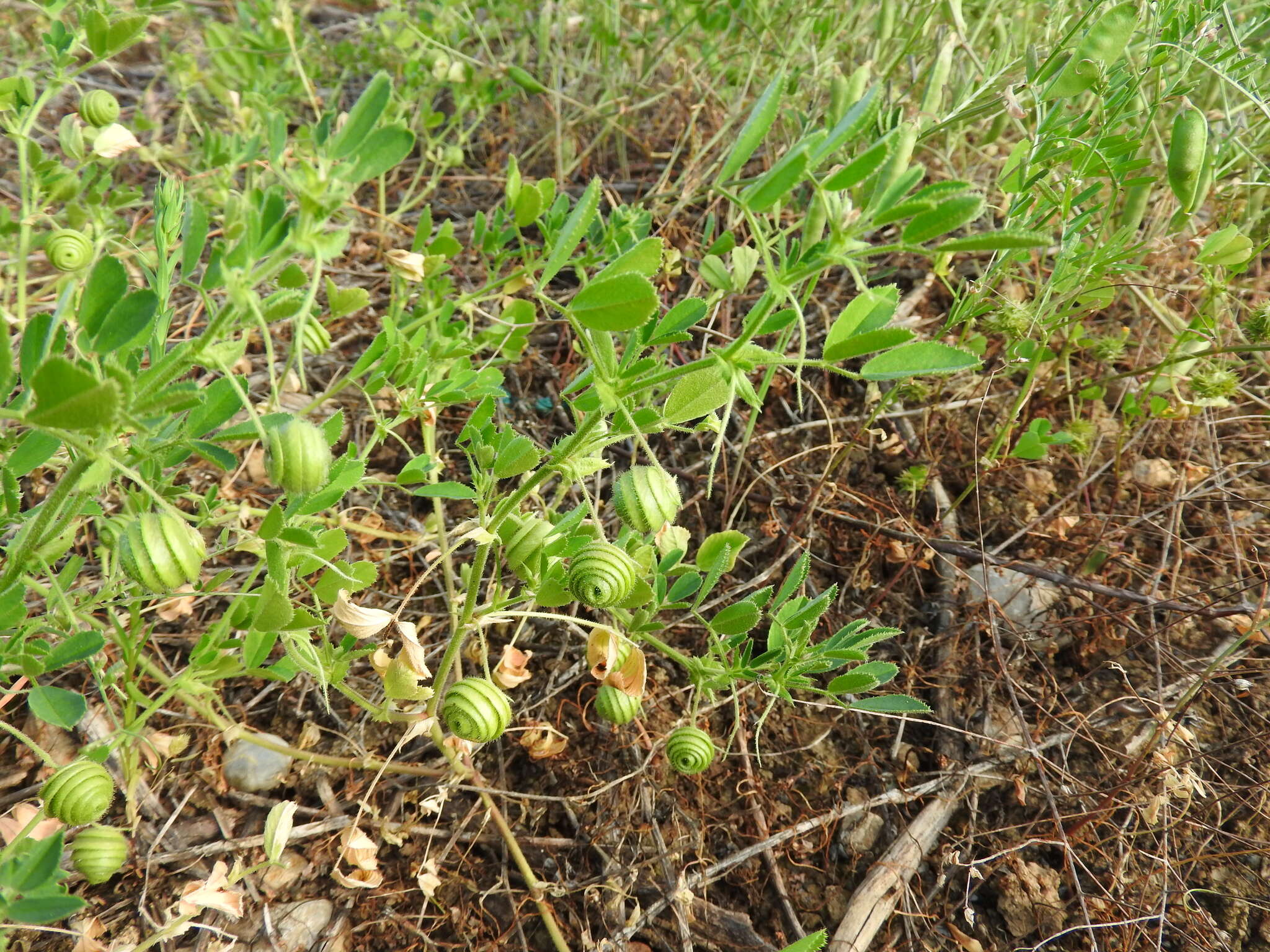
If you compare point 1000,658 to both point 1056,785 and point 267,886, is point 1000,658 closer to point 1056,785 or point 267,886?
point 1056,785

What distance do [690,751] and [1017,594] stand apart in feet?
2.91

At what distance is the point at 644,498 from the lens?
3.38 ft

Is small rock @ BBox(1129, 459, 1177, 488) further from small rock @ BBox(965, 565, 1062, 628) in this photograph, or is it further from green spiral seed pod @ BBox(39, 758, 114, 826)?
green spiral seed pod @ BBox(39, 758, 114, 826)

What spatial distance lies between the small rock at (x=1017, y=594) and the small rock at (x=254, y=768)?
1402 millimetres

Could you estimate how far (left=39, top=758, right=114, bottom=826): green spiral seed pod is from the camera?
1129mm

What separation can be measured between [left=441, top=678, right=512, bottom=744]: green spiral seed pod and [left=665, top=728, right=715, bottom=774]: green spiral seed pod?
31 cm

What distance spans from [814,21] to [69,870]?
2.43 metres

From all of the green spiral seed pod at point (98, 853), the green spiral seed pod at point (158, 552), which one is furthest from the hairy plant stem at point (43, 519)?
the green spiral seed pod at point (98, 853)

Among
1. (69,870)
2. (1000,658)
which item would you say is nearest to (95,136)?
(69,870)

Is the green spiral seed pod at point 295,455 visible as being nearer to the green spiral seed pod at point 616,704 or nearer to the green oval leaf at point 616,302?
the green oval leaf at point 616,302

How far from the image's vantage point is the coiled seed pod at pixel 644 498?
103 centimetres

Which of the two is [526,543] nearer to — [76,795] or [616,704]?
[616,704]

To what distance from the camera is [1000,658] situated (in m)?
1.64

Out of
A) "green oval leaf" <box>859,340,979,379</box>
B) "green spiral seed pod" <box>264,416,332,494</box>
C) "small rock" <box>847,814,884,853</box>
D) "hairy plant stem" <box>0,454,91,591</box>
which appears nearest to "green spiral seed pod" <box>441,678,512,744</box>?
"green spiral seed pod" <box>264,416,332,494</box>
